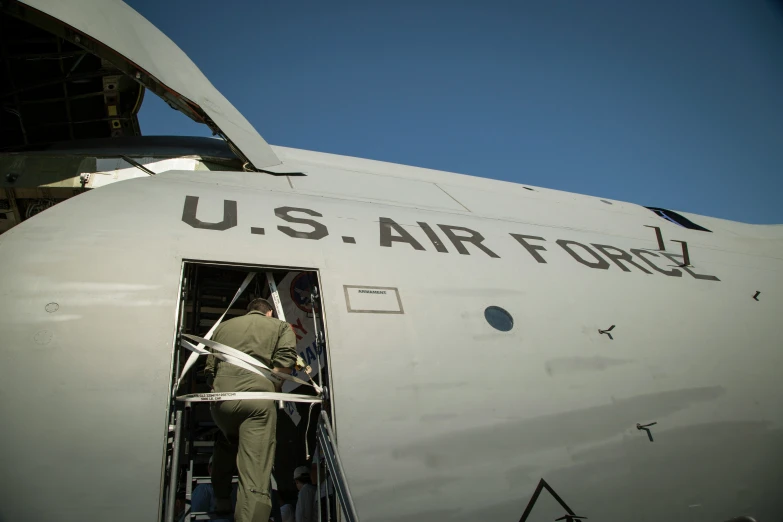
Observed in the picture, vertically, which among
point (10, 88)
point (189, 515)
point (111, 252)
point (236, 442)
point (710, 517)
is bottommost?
point (710, 517)

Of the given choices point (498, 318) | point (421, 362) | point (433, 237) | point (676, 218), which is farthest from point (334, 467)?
point (676, 218)

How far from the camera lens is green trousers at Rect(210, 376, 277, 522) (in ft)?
11.3

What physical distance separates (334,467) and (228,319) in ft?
11.3

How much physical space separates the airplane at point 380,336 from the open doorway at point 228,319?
0.18ft

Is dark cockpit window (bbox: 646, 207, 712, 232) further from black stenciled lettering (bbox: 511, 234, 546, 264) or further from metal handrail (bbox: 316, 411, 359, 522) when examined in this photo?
metal handrail (bbox: 316, 411, 359, 522)

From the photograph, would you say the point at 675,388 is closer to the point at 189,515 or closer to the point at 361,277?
the point at 361,277

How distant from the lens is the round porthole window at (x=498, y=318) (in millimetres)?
4500

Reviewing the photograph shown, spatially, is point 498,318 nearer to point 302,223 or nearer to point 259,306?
point 302,223

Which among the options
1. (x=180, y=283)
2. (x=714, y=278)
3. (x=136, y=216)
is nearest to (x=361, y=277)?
(x=180, y=283)

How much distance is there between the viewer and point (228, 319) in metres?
6.32

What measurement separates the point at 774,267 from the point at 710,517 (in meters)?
4.65

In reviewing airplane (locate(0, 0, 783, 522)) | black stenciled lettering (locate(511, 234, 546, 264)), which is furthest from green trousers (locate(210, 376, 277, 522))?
black stenciled lettering (locate(511, 234, 546, 264))

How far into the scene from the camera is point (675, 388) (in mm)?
4789

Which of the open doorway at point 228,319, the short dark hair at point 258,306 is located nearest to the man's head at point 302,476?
the open doorway at point 228,319
